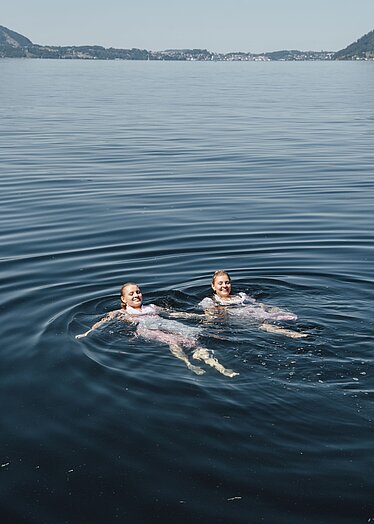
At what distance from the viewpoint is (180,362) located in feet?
37.6

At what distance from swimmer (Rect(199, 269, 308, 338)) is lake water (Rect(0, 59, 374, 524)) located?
33 cm

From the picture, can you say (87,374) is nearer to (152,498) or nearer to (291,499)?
(152,498)

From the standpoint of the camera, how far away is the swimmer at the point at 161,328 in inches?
446

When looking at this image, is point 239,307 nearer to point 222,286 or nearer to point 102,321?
point 222,286

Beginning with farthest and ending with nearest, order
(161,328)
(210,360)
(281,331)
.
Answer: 1. (161,328)
2. (281,331)
3. (210,360)

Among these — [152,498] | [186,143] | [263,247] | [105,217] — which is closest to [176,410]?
[152,498]

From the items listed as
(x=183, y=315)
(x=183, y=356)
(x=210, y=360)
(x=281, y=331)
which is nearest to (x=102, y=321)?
(x=183, y=315)

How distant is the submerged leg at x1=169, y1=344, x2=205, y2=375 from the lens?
1106 centimetres

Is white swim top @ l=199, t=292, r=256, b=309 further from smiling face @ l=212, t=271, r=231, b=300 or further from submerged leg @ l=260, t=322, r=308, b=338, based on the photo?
submerged leg @ l=260, t=322, r=308, b=338

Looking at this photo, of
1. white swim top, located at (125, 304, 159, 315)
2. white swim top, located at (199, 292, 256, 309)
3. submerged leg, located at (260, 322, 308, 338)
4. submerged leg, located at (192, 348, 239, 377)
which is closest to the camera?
submerged leg, located at (192, 348, 239, 377)

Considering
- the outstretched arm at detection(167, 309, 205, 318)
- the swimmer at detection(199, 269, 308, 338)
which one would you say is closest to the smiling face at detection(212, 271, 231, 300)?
the swimmer at detection(199, 269, 308, 338)

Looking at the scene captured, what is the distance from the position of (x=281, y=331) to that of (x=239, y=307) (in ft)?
5.26

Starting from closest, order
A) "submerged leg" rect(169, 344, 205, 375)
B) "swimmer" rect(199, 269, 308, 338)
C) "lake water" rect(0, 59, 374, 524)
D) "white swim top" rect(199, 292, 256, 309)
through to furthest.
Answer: "lake water" rect(0, 59, 374, 524), "submerged leg" rect(169, 344, 205, 375), "swimmer" rect(199, 269, 308, 338), "white swim top" rect(199, 292, 256, 309)

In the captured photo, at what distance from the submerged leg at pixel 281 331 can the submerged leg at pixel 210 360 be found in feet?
4.47
